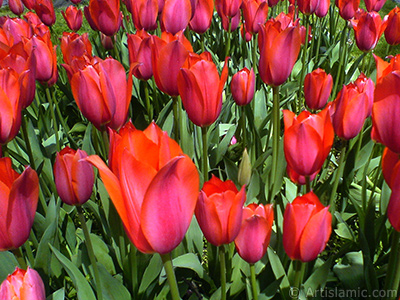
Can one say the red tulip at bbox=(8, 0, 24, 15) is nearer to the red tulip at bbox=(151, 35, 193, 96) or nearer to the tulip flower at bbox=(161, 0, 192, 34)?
the tulip flower at bbox=(161, 0, 192, 34)

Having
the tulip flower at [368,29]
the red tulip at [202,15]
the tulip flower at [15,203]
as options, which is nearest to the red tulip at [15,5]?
the red tulip at [202,15]

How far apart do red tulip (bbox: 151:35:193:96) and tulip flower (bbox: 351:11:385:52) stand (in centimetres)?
113

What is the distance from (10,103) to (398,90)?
91cm

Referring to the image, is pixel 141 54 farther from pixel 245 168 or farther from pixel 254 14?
pixel 254 14

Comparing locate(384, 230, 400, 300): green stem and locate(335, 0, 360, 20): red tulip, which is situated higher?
locate(335, 0, 360, 20): red tulip

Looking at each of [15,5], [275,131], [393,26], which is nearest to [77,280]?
[275,131]

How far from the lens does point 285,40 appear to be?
1393 mm

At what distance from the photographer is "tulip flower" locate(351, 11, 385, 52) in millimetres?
2125

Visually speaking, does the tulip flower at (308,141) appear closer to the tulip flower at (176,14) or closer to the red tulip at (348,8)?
the tulip flower at (176,14)

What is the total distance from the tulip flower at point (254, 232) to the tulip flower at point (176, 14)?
47.5 inches

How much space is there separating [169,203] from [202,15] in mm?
1682

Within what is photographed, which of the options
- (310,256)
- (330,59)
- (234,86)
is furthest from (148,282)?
(330,59)

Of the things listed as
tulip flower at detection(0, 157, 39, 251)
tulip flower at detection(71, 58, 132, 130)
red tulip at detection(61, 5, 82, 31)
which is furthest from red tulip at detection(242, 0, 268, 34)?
tulip flower at detection(0, 157, 39, 251)

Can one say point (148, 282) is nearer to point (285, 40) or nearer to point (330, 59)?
point (285, 40)
